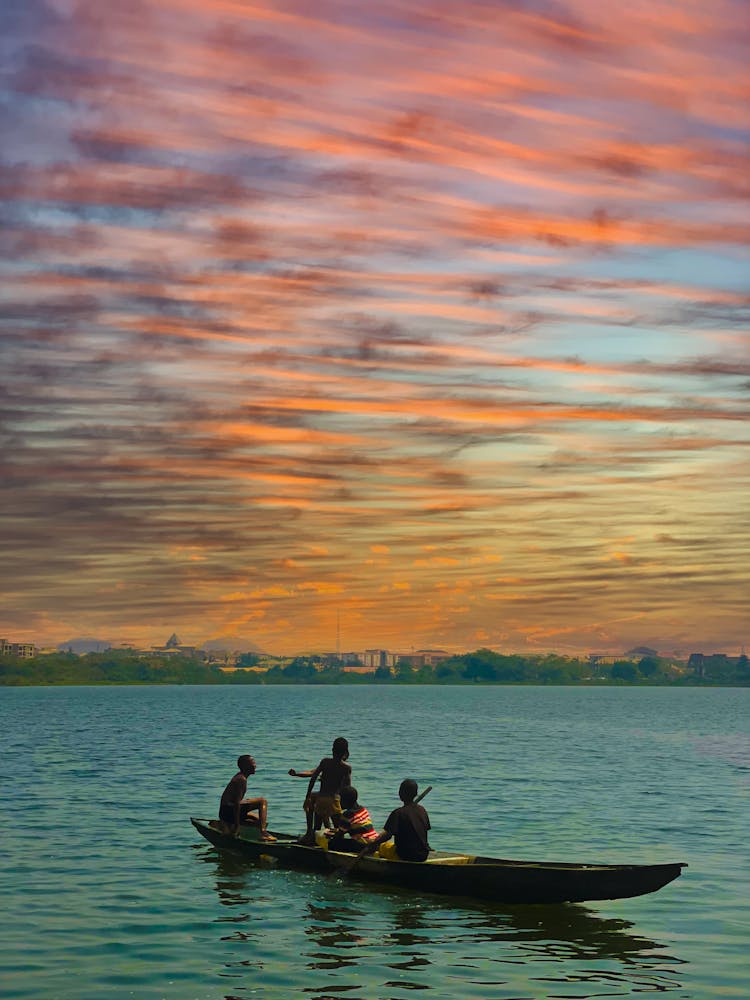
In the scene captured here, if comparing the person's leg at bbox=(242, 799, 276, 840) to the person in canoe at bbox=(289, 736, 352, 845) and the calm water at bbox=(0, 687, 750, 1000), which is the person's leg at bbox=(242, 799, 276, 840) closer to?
the calm water at bbox=(0, 687, 750, 1000)

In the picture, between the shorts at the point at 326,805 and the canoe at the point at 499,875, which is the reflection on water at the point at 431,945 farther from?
the shorts at the point at 326,805

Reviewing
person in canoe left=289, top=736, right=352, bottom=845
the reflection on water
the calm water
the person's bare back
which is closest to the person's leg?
the calm water

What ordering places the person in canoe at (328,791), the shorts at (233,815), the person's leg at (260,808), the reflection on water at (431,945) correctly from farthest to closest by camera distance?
the shorts at (233,815) → the person's leg at (260,808) → the person in canoe at (328,791) → the reflection on water at (431,945)

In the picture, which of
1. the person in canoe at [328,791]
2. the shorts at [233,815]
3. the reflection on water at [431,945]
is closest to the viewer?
the reflection on water at [431,945]

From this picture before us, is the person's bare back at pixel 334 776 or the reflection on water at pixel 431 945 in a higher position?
the person's bare back at pixel 334 776

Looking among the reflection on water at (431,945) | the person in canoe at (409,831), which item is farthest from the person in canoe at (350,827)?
the person in canoe at (409,831)

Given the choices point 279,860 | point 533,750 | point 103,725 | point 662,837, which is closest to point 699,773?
point 533,750

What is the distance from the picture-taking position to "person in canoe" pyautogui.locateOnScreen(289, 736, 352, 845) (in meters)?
29.9

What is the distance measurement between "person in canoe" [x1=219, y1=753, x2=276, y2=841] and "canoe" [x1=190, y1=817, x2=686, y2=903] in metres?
2.11

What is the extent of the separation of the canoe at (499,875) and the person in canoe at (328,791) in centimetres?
70

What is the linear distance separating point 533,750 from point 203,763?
96.8 feet

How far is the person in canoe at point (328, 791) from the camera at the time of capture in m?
29.9

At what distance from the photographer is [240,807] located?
3231 centimetres

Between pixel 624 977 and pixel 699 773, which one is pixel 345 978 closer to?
pixel 624 977
